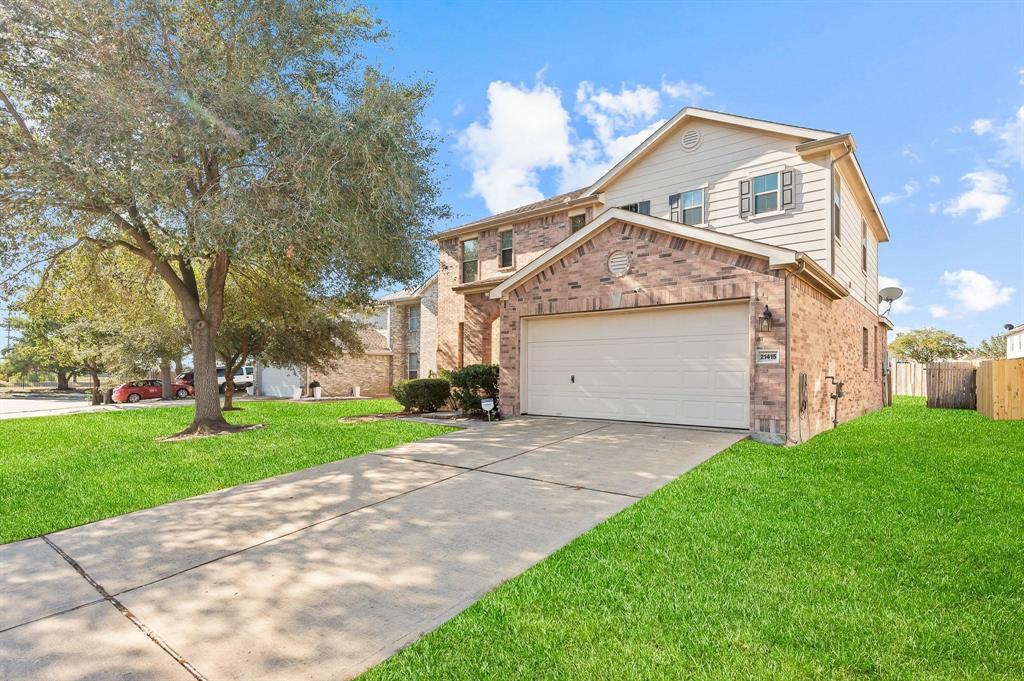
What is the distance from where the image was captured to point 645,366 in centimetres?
1014

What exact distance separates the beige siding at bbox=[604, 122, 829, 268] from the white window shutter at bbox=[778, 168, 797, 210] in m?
0.10

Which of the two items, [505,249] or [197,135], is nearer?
[197,135]

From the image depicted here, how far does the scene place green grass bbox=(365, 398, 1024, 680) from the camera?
8.70 feet

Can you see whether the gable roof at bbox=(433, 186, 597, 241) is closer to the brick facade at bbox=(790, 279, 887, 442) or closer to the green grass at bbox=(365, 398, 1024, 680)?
the brick facade at bbox=(790, 279, 887, 442)

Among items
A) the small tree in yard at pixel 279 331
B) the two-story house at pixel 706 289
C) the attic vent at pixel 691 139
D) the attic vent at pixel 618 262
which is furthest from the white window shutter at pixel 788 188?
the small tree in yard at pixel 279 331

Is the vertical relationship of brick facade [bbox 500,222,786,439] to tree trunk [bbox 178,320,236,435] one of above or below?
above

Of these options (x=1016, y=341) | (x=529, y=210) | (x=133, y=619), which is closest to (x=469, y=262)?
Result: (x=529, y=210)

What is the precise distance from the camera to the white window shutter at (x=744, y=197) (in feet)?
42.0

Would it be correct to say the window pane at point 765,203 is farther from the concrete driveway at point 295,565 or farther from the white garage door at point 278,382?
the white garage door at point 278,382

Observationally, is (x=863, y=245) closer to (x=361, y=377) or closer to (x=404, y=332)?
(x=404, y=332)

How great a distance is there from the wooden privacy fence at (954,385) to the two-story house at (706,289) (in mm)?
2002

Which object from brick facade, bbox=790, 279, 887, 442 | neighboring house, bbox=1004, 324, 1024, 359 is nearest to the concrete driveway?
brick facade, bbox=790, 279, 887, 442

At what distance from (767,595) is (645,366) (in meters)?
6.97

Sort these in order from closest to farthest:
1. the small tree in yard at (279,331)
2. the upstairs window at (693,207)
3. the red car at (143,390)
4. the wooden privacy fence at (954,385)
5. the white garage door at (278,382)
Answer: the upstairs window at (693,207)
the small tree in yard at (279,331)
the wooden privacy fence at (954,385)
the red car at (143,390)
the white garage door at (278,382)
